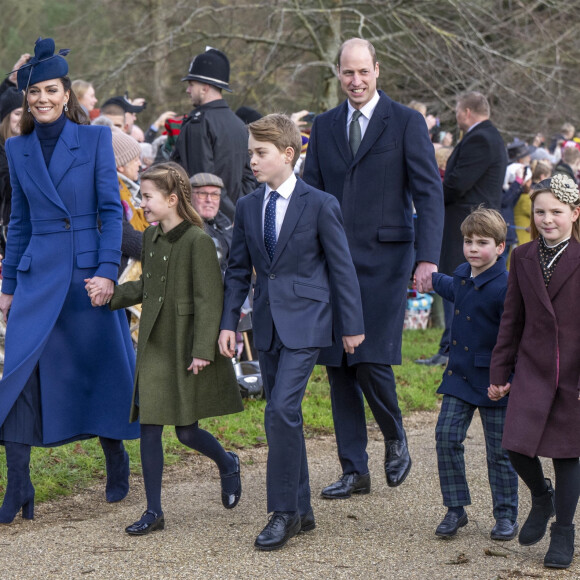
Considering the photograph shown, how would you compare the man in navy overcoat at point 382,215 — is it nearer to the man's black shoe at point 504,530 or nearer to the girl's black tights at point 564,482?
the man's black shoe at point 504,530

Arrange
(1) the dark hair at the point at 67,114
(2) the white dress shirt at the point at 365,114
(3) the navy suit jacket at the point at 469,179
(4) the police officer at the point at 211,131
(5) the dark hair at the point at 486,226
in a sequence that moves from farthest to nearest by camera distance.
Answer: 1. (3) the navy suit jacket at the point at 469,179
2. (4) the police officer at the point at 211,131
3. (2) the white dress shirt at the point at 365,114
4. (1) the dark hair at the point at 67,114
5. (5) the dark hair at the point at 486,226

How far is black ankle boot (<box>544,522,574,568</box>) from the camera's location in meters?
4.12

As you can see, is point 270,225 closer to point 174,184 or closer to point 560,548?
point 174,184

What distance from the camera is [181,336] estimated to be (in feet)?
15.4

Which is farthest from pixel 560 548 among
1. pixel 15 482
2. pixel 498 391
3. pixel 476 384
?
pixel 15 482

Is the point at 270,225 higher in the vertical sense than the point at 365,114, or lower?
lower

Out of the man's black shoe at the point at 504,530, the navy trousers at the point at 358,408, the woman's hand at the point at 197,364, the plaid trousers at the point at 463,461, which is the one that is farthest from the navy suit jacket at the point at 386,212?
the man's black shoe at the point at 504,530

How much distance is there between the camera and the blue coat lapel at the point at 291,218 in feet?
14.8

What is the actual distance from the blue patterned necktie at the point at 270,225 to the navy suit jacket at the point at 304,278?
0.03m

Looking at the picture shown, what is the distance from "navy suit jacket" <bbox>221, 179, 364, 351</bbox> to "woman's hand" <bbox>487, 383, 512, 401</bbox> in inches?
24.4

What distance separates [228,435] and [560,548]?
9.36 feet

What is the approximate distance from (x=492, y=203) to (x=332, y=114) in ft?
11.9

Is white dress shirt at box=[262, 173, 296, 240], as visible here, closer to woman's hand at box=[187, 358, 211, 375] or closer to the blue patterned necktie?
the blue patterned necktie

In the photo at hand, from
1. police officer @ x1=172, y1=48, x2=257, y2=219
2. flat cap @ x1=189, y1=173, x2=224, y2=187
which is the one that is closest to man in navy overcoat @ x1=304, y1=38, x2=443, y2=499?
flat cap @ x1=189, y1=173, x2=224, y2=187
